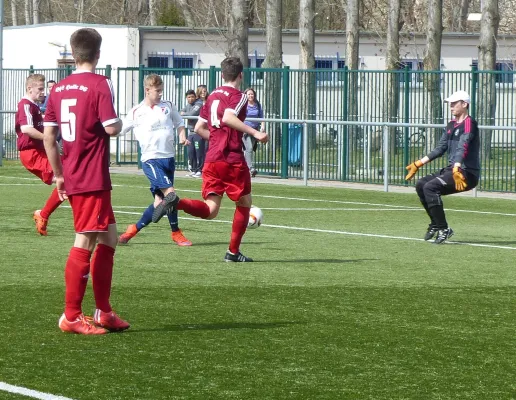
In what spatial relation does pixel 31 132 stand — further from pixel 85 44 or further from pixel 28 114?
pixel 85 44

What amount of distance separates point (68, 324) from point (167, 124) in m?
5.88

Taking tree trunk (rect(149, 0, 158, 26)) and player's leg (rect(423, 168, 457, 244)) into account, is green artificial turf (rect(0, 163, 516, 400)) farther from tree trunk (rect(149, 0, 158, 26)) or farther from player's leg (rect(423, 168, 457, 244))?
tree trunk (rect(149, 0, 158, 26))

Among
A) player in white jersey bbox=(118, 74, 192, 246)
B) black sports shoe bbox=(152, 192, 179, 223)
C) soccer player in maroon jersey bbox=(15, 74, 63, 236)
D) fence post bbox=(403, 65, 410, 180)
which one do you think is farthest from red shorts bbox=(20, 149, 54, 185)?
fence post bbox=(403, 65, 410, 180)

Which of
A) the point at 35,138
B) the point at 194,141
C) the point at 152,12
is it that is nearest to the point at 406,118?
the point at 194,141

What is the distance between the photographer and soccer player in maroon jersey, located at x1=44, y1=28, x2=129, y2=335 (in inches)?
311

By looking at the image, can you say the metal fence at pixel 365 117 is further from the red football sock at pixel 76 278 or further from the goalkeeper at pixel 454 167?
the red football sock at pixel 76 278

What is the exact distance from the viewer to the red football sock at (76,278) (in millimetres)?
7965

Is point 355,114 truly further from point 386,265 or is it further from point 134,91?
point 386,265

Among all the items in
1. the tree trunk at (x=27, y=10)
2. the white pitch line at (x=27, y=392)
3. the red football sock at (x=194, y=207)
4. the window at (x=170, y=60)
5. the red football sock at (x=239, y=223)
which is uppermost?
the tree trunk at (x=27, y=10)

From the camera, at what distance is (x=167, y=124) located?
13.7m

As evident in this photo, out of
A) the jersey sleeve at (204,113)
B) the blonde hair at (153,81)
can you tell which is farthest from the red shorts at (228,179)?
the blonde hair at (153,81)

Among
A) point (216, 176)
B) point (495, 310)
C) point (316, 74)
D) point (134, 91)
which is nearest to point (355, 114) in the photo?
point (316, 74)

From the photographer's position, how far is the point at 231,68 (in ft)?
38.1

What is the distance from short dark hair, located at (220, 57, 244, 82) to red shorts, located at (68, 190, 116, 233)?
3.85 metres
